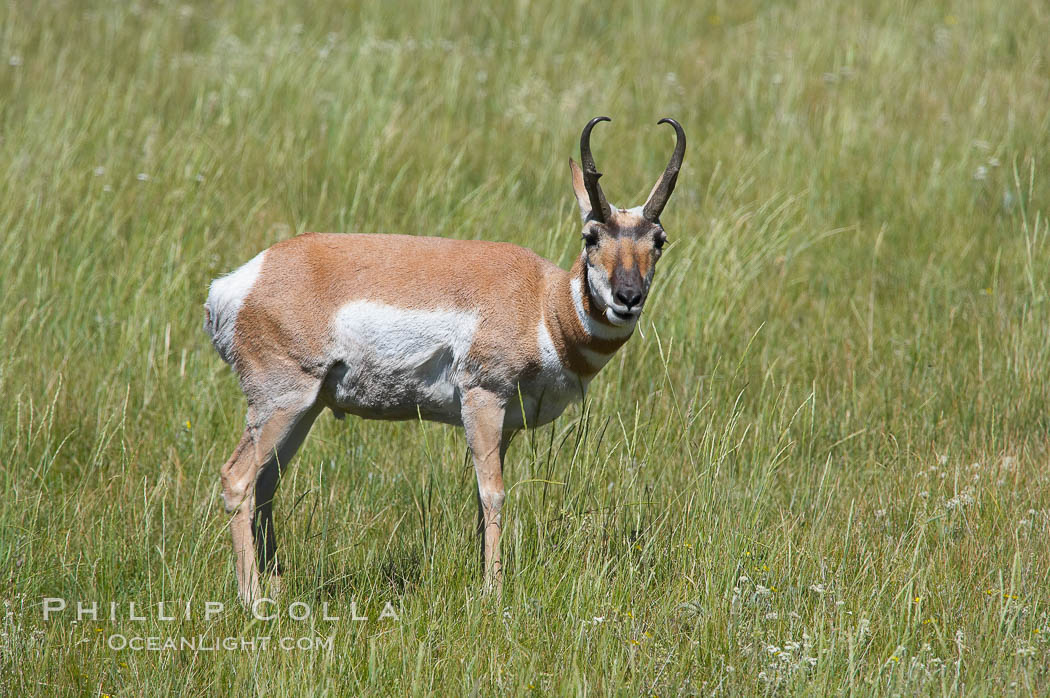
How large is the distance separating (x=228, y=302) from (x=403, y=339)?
2.43ft

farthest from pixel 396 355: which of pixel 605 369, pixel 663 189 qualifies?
pixel 605 369

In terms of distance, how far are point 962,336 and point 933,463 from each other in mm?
1224

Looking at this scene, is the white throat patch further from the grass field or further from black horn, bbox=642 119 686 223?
black horn, bbox=642 119 686 223

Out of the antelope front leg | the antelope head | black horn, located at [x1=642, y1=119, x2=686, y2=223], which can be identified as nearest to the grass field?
the antelope front leg

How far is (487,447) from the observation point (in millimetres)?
4547

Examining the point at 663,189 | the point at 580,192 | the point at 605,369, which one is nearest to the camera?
the point at 663,189

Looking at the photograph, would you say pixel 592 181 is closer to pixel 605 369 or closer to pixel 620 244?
pixel 620 244

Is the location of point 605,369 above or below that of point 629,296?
below

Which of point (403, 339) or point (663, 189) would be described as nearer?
point (663, 189)

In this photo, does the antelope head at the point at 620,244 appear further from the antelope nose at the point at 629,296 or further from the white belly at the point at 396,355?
the white belly at the point at 396,355

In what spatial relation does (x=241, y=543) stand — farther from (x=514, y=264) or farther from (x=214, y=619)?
(x=514, y=264)

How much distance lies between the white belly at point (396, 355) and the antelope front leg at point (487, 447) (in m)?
0.13

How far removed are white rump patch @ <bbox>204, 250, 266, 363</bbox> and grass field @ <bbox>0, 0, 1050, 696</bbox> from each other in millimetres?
763

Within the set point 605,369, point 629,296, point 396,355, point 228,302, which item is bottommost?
point 605,369
